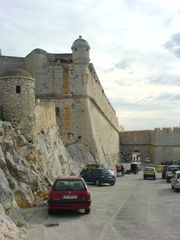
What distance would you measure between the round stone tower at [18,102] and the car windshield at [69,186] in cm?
912

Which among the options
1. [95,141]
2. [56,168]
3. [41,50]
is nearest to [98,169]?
[56,168]

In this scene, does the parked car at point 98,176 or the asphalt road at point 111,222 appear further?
the parked car at point 98,176

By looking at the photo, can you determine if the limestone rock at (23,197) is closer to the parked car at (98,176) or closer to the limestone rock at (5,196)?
the limestone rock at (5,196)

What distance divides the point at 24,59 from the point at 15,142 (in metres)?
21.6

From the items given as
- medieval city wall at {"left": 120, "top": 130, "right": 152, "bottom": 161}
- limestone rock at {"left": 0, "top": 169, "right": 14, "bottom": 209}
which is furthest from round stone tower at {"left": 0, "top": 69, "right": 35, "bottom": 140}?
medieval city wall at {"left": 120, "top": 130, "right": 152, "bottom": 161}

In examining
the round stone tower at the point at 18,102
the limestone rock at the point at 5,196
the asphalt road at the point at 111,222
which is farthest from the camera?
the round stone tower at the point at 18,102

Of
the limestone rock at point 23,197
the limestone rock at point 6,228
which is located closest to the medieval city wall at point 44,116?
the limestone rock at point 23,197

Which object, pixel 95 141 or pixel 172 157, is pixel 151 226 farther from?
pixel 172 157

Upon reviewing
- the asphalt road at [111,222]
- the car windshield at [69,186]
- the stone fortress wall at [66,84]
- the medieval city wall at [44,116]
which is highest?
the stone fortress wall at [66,84]

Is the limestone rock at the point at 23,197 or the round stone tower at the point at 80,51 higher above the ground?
the round stone tower at the point at 80,51

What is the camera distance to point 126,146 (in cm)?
8131

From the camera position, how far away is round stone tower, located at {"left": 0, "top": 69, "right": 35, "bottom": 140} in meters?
24.2

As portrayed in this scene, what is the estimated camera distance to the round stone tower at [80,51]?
135ft

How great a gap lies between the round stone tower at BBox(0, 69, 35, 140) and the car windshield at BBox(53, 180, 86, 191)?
9120mm
